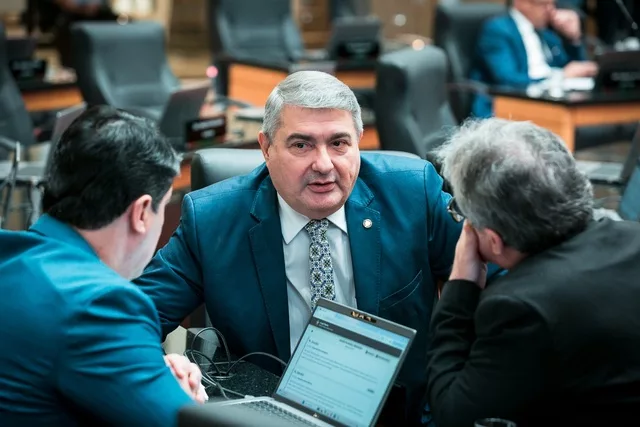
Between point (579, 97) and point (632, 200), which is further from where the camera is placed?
point (579, 97)

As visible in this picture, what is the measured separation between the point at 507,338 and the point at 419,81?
292cm

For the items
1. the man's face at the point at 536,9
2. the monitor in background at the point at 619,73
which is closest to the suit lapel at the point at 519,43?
the man's face at the point at 536,9

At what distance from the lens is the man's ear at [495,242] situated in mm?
1881

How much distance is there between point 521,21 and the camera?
21.5ft

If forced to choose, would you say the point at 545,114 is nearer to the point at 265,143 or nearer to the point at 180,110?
the point at 180,110

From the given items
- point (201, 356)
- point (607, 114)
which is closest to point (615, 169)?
point (607, 114)

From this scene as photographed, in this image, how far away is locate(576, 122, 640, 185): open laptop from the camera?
3.89 meters

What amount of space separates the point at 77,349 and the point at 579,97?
4.51m

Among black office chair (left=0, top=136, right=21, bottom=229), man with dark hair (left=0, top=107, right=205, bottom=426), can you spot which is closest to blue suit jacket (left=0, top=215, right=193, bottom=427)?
man with dark hair (left=0, top=107, right=205, bottom=426)

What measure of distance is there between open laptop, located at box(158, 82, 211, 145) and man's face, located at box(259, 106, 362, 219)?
2.31 m

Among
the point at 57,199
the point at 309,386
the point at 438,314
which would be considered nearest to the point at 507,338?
the point at 438,314

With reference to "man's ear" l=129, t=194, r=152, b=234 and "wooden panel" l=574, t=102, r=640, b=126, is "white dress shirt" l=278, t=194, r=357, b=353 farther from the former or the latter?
"wooden panel" l=574, t=102, r=640, b=126

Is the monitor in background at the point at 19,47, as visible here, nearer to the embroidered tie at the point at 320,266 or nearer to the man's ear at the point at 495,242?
the embroidered tie at the point at 320,266

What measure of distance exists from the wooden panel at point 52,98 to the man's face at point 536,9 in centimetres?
272
